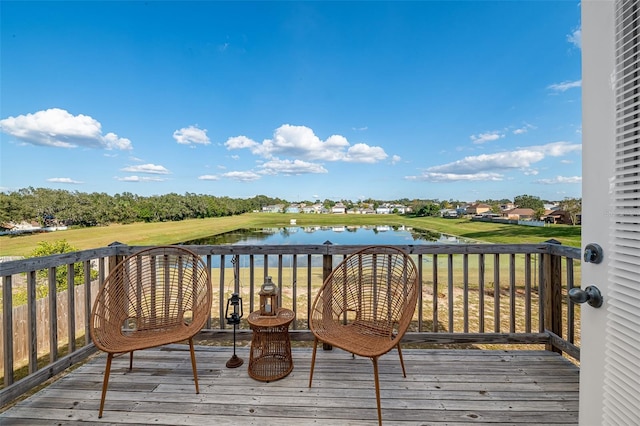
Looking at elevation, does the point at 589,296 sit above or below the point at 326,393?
above

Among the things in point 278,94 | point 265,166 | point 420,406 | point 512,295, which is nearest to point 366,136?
point 278,94

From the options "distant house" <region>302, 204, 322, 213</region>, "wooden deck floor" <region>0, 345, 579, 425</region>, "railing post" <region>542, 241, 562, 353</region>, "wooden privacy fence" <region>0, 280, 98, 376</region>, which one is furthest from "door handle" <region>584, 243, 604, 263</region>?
"distant house" <region>302, 204, 322, 213</region>

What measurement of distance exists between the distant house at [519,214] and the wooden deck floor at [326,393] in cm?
587

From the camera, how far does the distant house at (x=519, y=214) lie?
6.94 metres

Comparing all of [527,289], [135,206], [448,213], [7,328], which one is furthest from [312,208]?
[7,328]

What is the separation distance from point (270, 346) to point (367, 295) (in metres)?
0.94

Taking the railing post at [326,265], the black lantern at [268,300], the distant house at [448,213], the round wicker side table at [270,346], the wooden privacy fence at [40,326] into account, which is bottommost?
the wooden privacy fence at [40,326]

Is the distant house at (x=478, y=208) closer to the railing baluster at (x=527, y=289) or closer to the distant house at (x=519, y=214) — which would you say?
the distant house at (x=519, y=214)

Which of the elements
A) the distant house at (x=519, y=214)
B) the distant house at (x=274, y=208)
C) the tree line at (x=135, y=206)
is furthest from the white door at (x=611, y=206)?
the distant house at (x=274, y=208)

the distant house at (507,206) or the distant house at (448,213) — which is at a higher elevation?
the distant house at (507,206)

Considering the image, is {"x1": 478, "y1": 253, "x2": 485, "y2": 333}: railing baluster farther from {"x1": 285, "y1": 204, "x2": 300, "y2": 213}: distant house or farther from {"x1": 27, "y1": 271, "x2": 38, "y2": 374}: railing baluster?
{"x1": 285, "y1": 204, "x2": 300, "y2": 213}: distant house

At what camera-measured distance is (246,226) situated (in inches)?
703

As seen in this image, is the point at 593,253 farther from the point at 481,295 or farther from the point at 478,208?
the point at 478,208

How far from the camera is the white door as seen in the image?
2.52ft
